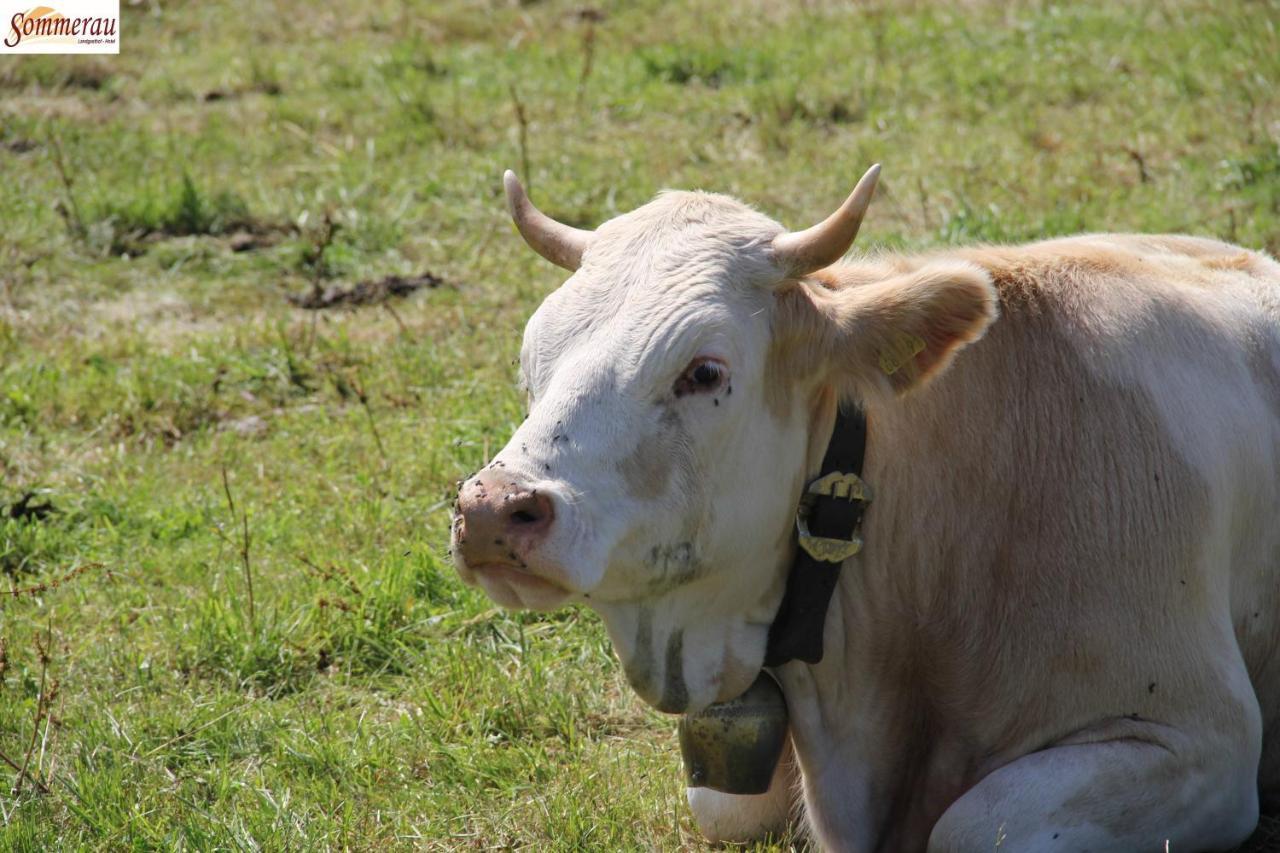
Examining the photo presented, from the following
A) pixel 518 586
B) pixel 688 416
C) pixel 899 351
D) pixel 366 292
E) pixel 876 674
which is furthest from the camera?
pixel 366 292

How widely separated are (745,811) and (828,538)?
0.83 m

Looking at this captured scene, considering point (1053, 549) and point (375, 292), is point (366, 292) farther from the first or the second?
point (1053, 549)

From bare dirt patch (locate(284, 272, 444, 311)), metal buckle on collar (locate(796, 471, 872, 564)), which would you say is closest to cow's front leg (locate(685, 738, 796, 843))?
metal buckle on collar (locate(796, 471, 872, 564))

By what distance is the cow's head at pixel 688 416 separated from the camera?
3.27m

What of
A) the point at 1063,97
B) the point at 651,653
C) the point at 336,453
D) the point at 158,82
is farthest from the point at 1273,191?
the point at 158,82

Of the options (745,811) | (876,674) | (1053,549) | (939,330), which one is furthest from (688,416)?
(745,811)

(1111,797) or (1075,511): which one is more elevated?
(1075,511)

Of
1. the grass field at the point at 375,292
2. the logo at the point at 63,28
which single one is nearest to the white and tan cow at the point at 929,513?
the grass field at the point at 375,292

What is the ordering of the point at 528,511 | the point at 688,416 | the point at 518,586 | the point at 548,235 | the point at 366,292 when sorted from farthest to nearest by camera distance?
the point at 366,292 < the point at 548,235 < the point at 688,416 < the point at 518,586 < the point at 528,511

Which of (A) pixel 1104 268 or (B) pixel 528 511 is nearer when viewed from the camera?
(B) pixel 528 511

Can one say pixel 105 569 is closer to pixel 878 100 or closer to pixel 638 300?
pixel 638 300

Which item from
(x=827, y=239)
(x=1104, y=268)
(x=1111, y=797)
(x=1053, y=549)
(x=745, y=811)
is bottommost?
(x=745, y=811)

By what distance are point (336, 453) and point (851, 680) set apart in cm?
308

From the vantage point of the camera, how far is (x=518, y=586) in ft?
10.8
